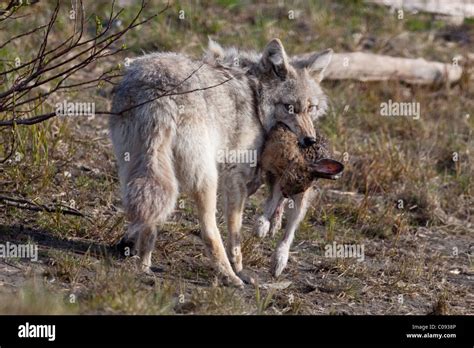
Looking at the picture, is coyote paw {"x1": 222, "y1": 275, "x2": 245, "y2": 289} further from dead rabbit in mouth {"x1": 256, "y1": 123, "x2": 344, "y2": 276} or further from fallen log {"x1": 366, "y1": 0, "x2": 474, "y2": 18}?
fallen log {"x1": 366, "y1": 0, "x2": 474, "y2": 18}

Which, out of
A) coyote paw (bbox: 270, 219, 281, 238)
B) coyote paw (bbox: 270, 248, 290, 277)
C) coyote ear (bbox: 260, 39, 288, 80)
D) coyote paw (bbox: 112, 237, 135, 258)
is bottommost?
coyote paw (bbox: 270, 248, 290, 277)

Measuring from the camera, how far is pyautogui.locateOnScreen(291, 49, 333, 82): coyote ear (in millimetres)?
8258

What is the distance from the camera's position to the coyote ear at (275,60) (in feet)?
25.6

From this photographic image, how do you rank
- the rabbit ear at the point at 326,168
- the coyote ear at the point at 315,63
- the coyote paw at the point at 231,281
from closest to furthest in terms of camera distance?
the coyote paw at the point at 231,281
the rabbit ear at the point at 326,168
the coyote ear at the point at 315,63

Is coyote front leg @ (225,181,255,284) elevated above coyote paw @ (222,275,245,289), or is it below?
above

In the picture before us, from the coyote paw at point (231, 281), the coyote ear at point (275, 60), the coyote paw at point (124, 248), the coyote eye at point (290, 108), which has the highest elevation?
the coyote ear at point (275, 60)

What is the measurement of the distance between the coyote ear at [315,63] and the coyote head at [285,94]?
0.11 m

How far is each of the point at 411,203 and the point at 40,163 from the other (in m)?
3.82

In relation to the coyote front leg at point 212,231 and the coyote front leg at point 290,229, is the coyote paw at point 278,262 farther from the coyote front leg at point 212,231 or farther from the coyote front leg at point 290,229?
the coyote front leg at point 212,231

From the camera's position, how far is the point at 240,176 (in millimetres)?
7355

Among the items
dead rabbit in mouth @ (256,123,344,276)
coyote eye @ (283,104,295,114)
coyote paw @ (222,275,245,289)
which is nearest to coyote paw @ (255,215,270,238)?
dead rabbit in mouth @ (256,123,344,276)

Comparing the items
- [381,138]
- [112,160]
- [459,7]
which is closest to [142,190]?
[112,160]

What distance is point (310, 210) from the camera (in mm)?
8922

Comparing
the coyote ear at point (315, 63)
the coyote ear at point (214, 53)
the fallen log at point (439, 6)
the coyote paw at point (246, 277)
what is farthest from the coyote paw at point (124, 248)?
the fallen log at point (439, 6)
